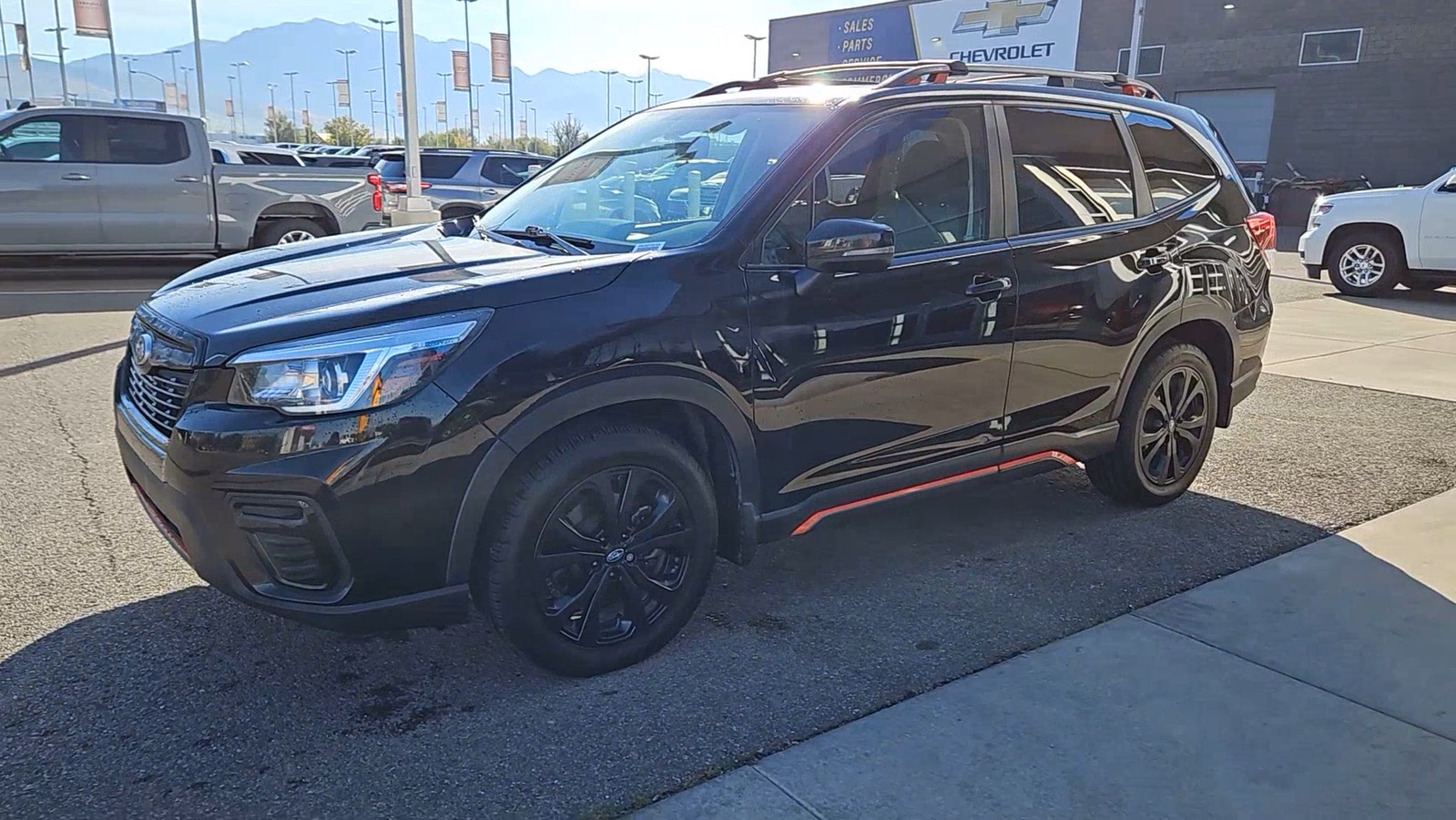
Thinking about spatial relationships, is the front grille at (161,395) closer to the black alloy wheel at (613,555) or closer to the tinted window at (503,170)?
the black alloy wheel at (613,555)

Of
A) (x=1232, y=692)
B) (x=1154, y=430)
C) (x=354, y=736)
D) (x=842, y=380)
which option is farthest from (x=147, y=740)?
(x=1154, y=430)

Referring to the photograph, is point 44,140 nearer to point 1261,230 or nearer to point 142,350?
point 142,350

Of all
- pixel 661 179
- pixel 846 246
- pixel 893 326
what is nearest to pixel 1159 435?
pixel 893 326

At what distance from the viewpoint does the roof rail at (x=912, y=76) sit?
409 centimetres

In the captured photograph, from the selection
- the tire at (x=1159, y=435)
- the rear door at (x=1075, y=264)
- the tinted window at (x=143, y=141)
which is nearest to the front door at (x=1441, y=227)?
the tire at (x=1159, y=435)

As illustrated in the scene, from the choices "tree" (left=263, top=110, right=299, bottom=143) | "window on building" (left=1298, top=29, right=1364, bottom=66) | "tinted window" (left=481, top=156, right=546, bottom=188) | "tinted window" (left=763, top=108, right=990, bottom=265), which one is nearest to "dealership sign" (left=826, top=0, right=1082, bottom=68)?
"window on building" (left=1298, top=29, right=1364, bottom=66)

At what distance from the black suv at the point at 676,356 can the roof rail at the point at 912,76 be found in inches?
1.2

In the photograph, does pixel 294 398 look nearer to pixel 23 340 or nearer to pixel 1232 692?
pixel 1232 692

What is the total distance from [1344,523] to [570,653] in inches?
143

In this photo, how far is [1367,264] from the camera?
512 inches

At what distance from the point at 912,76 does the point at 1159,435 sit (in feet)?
6.70

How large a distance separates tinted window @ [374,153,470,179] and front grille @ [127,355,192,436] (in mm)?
13456

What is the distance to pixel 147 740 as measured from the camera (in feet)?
9.26

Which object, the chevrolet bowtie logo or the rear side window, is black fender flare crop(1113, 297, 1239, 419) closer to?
the rear side window
